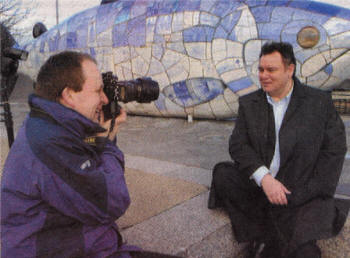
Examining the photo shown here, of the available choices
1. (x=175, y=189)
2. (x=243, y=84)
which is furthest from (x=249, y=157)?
(x=243, y=84)

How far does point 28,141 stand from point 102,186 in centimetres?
28

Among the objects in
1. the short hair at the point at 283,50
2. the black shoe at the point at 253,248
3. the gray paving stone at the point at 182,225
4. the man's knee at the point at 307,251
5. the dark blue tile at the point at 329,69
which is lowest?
the black shoe at the point at 253,248

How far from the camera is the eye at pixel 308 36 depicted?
18.4ft

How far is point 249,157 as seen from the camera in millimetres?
2223

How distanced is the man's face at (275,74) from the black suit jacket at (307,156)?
0.08 m

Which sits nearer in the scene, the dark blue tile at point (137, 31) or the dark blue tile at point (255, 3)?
the dark blue tile at point (255, 3)

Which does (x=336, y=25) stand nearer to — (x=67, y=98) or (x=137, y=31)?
(x=137, y=31)

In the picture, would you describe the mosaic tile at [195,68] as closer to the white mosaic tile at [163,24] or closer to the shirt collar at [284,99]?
the white mosaic tile at [163,24]

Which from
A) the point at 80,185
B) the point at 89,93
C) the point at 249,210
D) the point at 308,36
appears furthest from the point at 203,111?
the point at 80,185

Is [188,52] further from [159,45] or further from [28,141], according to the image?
[28,141]

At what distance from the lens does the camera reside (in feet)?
4.94

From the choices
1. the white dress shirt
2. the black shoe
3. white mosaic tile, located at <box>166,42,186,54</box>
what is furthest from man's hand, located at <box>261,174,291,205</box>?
white mosaic tile, located at <box>166,42,186,54</box>

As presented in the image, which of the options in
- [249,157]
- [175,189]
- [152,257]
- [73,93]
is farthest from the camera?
[175,189]

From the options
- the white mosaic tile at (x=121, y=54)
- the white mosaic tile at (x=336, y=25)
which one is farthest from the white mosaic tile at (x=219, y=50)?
the white mosaic tile at (x=121, y=54)
